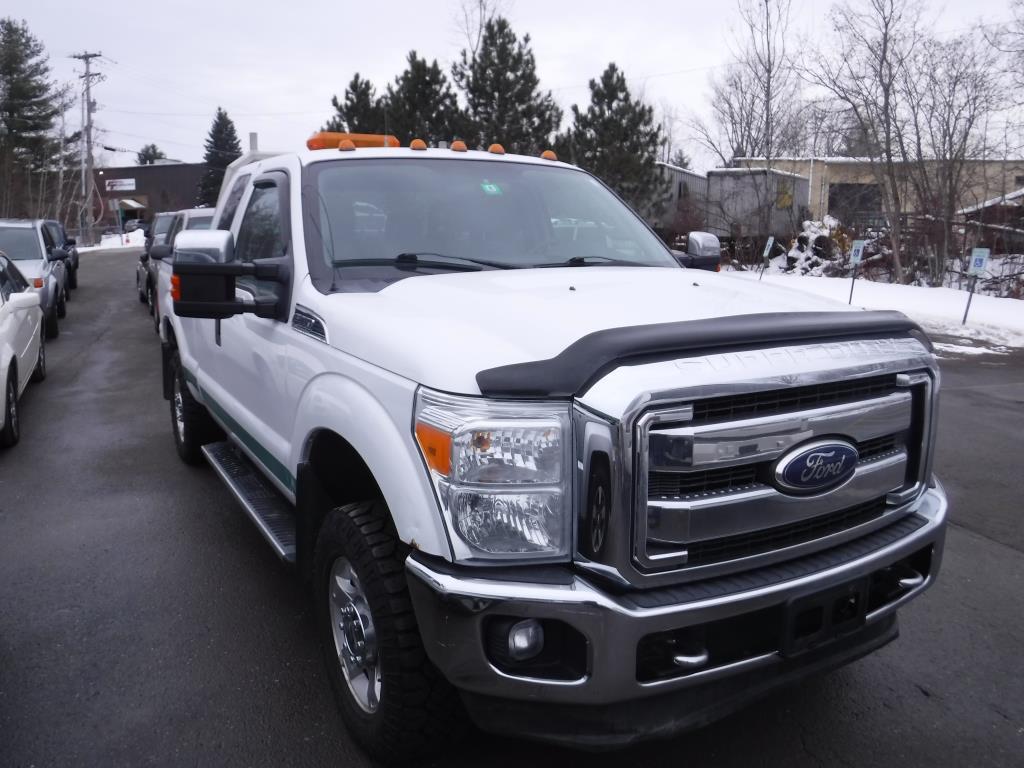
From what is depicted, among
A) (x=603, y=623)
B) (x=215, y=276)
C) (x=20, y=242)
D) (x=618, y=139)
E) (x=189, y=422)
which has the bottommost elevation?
(x=189, y=422)

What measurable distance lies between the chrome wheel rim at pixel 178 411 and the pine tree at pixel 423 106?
67.7 ft

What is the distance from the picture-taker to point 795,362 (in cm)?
236

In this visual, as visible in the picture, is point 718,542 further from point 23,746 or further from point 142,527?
point 142,527

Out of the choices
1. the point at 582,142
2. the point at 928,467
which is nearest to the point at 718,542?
the point at 928,467

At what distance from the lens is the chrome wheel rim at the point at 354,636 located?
8.75 ft

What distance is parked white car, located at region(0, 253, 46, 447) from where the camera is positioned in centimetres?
670

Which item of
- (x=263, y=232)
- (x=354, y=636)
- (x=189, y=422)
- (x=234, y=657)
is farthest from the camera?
(x=189, y=422)

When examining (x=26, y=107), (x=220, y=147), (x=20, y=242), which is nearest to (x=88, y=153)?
(x=26, y=107)

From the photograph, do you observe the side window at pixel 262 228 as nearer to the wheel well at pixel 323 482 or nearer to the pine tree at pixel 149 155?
the wheel well at pixel 323 482

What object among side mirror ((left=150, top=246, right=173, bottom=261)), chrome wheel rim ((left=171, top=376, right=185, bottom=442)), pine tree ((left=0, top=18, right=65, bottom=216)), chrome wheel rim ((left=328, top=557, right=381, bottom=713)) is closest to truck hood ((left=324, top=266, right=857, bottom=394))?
chrome wheel rim ((left=328, top=557, right=381, bottom=713))

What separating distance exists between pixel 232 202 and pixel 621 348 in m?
3.47

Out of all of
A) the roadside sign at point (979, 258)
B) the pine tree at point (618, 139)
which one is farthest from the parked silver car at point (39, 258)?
the pine tree at point (618, 139)

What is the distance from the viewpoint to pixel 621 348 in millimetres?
2174

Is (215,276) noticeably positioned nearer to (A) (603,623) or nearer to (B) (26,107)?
(A) (603,623)
